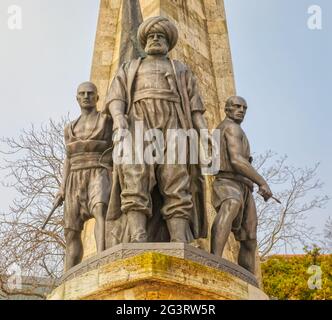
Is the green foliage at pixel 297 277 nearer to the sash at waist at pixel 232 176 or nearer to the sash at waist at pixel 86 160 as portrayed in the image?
the sash at waist at pixel 232 176

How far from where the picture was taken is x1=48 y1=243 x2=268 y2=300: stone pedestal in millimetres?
5477

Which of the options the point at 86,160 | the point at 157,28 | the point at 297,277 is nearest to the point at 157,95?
the point at 157,28

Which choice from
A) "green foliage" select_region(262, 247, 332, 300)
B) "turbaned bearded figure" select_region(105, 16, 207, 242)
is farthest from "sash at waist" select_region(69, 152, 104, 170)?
"green foliage" select_region(262, 247, 332, 300)

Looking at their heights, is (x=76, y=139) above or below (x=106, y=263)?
above

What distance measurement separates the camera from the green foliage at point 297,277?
68.5 ft

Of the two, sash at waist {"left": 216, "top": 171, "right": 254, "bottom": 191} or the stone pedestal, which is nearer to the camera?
the stone pedestal

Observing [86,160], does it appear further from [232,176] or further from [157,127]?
[232,176]

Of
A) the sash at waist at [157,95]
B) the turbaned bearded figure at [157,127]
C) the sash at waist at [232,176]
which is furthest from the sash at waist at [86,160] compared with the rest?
the sash at waist at [232,176]

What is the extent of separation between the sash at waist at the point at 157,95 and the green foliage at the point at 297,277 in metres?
14.4

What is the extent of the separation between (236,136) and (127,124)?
124 centimetres

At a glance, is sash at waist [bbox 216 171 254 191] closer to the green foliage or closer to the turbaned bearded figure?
the turbaned bearded figure
